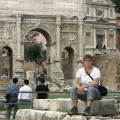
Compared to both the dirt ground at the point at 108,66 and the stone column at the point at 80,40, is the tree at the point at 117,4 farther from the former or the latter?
the stone column at the point at 80,40

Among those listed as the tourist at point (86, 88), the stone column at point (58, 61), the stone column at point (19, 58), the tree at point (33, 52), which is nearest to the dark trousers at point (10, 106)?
the tourist at point (86, 88)

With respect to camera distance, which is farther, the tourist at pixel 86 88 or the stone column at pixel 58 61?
the stone column at pixel 58 61

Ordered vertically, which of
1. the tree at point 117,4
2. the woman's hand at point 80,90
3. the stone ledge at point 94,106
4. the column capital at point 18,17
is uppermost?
the tree at point 117,4

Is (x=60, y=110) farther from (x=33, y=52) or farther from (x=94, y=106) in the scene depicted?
(x=33, y=52)

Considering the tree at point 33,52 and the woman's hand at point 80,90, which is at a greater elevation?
the tree at point 33,52

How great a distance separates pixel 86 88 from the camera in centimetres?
1358

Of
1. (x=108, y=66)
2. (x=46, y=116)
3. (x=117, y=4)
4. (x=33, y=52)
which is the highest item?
(x=117, y=4)

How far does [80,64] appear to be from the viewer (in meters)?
61.0

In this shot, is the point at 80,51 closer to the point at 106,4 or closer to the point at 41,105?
the point at 106,4

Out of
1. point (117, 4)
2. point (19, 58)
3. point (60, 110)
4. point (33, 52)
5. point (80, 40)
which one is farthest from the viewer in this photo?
point (117, 4)

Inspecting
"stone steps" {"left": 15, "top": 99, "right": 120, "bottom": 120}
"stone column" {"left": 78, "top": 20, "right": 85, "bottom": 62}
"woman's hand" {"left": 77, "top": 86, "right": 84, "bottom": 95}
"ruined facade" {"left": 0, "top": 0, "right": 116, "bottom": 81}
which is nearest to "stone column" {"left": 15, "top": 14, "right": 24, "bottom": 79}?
"ruined facade" {"left": 0, "top": 0, "right": 116, "bottom": 81}

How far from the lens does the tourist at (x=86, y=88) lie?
13273 millimetres

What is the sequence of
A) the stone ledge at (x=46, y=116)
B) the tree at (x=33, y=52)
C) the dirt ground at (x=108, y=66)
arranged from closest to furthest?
the stone ledge at (x=46, y=116)
the dirt ground at (x=108, y=66)
the tree at (x=33, y=52)

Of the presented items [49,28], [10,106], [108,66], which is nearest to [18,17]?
[49,28]
